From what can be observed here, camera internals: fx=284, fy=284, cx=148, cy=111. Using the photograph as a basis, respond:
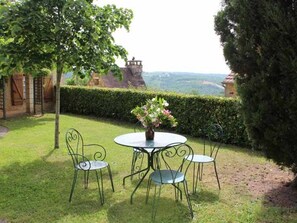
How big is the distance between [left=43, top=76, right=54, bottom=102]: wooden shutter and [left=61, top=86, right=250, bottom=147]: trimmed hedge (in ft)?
2.98

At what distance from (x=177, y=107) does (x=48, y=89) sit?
7.81 metres

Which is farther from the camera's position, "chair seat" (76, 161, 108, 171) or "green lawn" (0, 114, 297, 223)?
"chair seat" (76, 161, 108, 171)

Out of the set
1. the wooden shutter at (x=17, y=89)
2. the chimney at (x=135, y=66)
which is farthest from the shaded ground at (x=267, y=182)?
the chimney at (x=135, y=66)

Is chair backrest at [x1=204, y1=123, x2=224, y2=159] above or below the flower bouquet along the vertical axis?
below

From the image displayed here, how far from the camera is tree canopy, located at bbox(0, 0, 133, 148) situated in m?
5.84

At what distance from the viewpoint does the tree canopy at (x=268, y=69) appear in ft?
12.5

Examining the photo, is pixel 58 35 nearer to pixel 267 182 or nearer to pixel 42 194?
pixel 42 194

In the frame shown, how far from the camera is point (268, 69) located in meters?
3.97

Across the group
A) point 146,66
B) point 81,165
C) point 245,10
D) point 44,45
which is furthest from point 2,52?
point 146,66

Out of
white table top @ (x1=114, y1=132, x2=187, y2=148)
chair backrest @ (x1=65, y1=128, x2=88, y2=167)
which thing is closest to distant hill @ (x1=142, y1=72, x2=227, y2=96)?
chair backrest @ (x1=65, y1=128, x2=88, y2=167)

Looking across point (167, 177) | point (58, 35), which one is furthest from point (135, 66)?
point (167, 177)

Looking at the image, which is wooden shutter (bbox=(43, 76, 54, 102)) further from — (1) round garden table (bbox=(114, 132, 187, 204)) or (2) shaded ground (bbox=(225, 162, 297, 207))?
Answer: (2) shaded ground (bbox=(225, 162, 297, 207))

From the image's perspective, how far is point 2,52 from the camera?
19.5ft

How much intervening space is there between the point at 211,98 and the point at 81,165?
5273 mm
